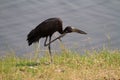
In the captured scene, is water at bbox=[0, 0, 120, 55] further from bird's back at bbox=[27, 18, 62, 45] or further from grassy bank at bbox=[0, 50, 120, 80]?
grassy bank at bbox=[0, 50, 120, 80]

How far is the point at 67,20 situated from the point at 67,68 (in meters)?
5.15

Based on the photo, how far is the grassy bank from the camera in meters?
7.92

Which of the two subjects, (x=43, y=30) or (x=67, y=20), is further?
(x=67, y=20)

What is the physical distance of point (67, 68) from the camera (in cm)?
861

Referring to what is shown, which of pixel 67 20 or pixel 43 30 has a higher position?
pixel 43 30

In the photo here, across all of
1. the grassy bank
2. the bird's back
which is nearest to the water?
the bird's back

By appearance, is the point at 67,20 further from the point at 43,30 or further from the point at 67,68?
the point at 67,68

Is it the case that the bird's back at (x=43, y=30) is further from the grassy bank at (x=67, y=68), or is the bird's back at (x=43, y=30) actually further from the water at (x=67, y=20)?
the water at (x=67, y=20)

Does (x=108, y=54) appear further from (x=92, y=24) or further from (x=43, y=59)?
(x=92, y=24)

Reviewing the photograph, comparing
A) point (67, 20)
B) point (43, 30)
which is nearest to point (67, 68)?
point (43, 30)

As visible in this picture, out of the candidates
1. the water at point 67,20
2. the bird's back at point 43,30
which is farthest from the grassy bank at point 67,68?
the water at point 67,20

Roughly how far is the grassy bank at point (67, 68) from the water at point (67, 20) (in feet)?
6.86

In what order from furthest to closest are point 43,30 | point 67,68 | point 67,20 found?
point 67,20
point 43,30
point 67,68

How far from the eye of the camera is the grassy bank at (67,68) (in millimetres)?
7923
